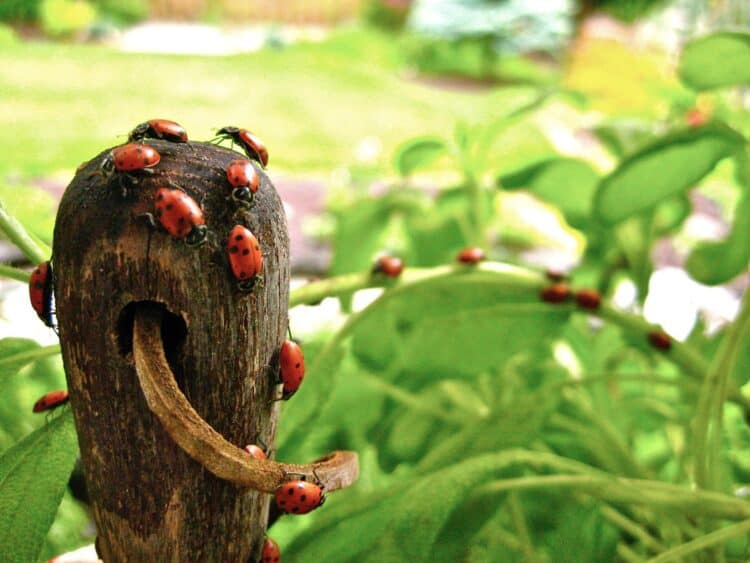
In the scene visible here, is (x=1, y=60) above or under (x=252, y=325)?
under

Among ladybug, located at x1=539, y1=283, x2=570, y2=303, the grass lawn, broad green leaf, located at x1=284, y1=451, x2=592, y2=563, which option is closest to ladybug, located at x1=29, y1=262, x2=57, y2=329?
broad green leaf, located at x1=284, y1=451, x2=592, y2=563

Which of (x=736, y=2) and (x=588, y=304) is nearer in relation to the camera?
(x=588, y=304)

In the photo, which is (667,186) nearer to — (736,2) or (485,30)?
(736,2)

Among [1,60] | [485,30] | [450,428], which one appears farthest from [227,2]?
[450,428]

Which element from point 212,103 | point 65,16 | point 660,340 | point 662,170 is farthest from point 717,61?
point 65,16

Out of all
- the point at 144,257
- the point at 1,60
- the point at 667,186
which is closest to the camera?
the point at 144,257

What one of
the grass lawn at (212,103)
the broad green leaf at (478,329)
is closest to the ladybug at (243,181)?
the broad green leaf at (478,329)
